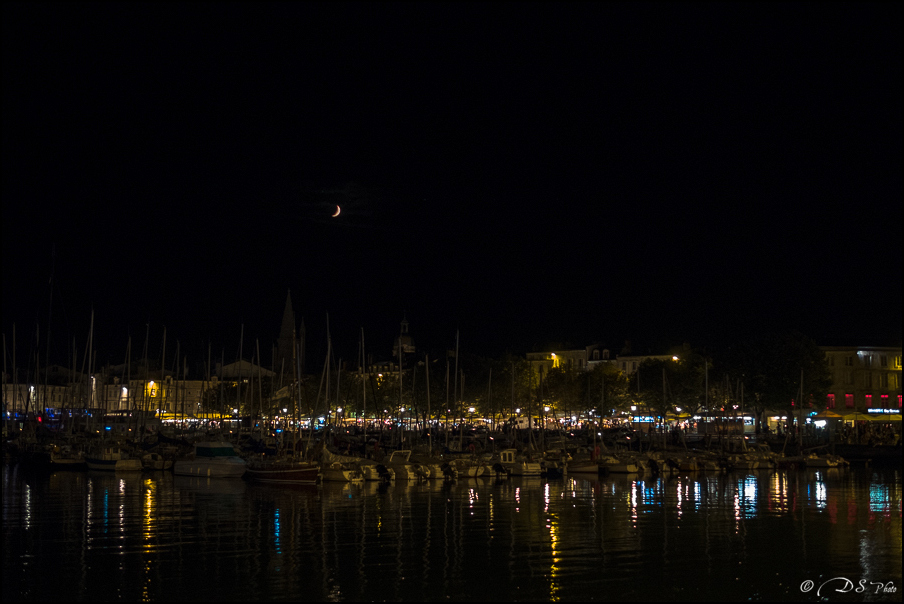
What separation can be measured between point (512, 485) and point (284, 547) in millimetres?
26224

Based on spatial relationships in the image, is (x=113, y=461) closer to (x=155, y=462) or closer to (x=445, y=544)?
(x=155, y=462)

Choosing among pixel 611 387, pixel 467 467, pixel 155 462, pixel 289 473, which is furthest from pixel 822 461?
pixel 611 387


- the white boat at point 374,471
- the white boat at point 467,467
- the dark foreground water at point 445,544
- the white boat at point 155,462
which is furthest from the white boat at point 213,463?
the white boat at point 467,467

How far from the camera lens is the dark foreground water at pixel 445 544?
20.3 m

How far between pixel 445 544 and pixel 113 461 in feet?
126

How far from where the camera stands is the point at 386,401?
426ft

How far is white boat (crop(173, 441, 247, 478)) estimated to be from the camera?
54.0 meters

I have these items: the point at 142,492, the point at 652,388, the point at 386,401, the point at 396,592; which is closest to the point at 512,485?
the point at 142,492

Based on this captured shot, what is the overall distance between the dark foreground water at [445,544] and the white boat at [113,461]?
40.7ft

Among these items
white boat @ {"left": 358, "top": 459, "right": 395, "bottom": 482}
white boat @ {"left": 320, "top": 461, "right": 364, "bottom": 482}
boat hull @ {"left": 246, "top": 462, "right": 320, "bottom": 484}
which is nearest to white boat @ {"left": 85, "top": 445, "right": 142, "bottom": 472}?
boat hull @ {"left": 246, "top": 462, "right": 320, "bottom": 484}

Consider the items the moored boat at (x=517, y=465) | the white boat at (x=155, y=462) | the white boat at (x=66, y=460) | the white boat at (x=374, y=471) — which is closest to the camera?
the white boat at (x=374, y=471)

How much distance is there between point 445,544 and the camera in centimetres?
2688

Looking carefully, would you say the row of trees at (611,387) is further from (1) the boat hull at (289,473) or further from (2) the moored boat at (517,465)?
(1) the boat hull at (289,473)

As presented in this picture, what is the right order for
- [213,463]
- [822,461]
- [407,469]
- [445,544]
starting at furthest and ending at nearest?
1. [822,461]
2. [213,463]
3. [407,469]
4. [445,544]
